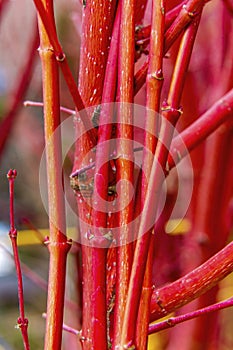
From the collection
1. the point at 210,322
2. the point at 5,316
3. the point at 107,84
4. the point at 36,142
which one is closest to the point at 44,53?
the point at 107,84

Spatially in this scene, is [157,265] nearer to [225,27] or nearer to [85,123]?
[225,27]

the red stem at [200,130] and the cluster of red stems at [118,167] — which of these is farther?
the red stem at [200,130]

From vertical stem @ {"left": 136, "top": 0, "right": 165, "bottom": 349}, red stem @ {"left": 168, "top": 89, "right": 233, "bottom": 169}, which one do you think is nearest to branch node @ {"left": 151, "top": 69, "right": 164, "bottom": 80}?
vertical stem @ {"left": 136, "top": 0, "right": 165, "bottom": 349}

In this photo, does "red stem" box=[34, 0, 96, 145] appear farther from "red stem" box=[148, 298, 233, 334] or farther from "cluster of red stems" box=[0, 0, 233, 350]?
"red stem" box=[148, 298, 233, 334]

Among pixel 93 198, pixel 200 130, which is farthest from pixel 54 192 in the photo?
pixel 200 130

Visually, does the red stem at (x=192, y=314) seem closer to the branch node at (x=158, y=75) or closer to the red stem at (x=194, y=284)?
the red stem at (x=194, y=284)

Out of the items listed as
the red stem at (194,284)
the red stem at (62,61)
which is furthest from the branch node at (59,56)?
the red stem at (194,284)
